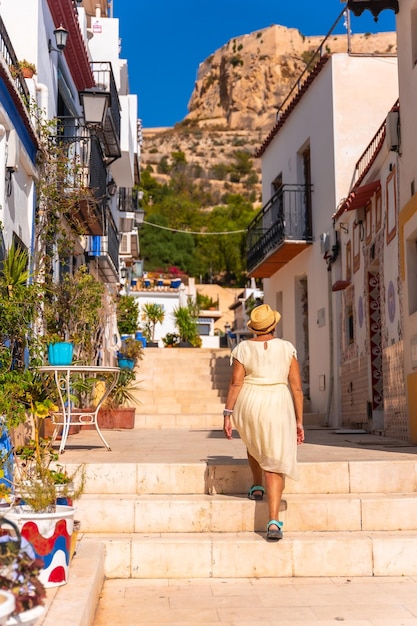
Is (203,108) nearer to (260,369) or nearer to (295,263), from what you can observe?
(295,263)

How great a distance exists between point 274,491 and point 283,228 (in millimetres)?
11531

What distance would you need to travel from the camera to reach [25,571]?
2975 mm

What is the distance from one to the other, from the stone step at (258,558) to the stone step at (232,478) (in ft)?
3.25

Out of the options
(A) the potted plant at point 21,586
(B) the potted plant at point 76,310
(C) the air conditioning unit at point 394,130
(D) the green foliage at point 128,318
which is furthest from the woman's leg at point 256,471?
(D) the green foliage at point 128,318

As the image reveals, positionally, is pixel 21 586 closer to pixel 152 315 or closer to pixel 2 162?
pixel 2 162

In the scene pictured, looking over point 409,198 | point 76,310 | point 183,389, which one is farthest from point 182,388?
point 409,198

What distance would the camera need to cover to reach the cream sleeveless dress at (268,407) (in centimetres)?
584

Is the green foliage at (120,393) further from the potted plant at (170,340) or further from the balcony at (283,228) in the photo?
the potted plant at (170,340)

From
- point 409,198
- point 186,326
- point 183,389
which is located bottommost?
point 183,389

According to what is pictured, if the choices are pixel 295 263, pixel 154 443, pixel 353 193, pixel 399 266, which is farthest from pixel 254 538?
pixel 295 263

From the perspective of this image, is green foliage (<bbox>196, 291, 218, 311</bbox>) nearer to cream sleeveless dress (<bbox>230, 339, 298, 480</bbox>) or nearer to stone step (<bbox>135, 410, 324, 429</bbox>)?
stone step (<bbox>135, 410, 324, 429</bbox>)

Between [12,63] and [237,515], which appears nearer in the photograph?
[237,515]

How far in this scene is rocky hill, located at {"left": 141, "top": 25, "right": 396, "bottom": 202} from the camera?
316 feet

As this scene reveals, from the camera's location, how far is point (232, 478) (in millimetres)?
6754
